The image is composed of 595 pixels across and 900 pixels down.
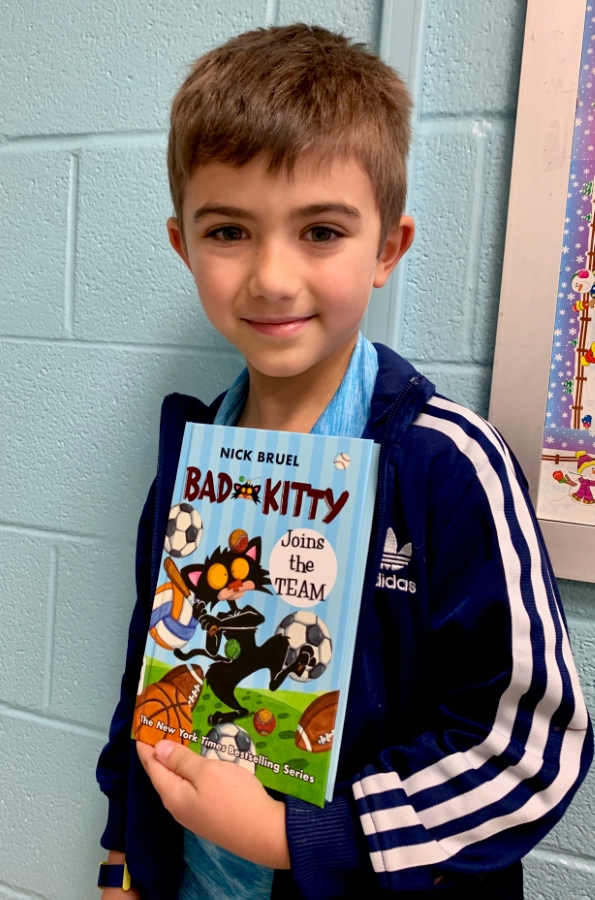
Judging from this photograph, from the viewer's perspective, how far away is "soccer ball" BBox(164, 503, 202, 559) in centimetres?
62

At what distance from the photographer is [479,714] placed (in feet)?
1.83

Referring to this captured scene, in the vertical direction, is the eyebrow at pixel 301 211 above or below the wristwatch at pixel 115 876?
above

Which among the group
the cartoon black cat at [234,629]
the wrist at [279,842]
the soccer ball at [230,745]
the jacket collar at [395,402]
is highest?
the jacket collar at [395,402]

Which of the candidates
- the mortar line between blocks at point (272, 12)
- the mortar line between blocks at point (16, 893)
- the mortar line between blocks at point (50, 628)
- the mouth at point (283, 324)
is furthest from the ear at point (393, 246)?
the mortar line between blocks at point (16, 893)

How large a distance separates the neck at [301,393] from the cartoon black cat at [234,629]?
0.57 ft

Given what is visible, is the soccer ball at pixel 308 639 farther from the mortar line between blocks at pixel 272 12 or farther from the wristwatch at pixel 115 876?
the mortar line between blocks at pixel 272 12

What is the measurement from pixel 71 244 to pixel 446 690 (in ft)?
2.61

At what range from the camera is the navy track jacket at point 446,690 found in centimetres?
53

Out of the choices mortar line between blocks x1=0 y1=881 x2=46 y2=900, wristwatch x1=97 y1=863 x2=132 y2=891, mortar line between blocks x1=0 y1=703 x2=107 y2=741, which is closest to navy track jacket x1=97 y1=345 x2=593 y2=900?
wristwatch x1=97 y1=863 x2=132 y2=891

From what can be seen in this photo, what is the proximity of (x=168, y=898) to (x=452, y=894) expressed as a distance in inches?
12.6

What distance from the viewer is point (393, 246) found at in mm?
683

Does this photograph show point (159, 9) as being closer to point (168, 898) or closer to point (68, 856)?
point (168, 898)

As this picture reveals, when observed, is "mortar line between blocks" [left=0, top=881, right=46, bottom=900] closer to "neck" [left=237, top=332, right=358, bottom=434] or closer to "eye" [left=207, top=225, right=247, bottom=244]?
"neck" [left=237, top=332, right=358, bottom=434]

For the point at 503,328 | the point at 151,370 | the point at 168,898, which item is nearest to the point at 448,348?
the point at 503,328
